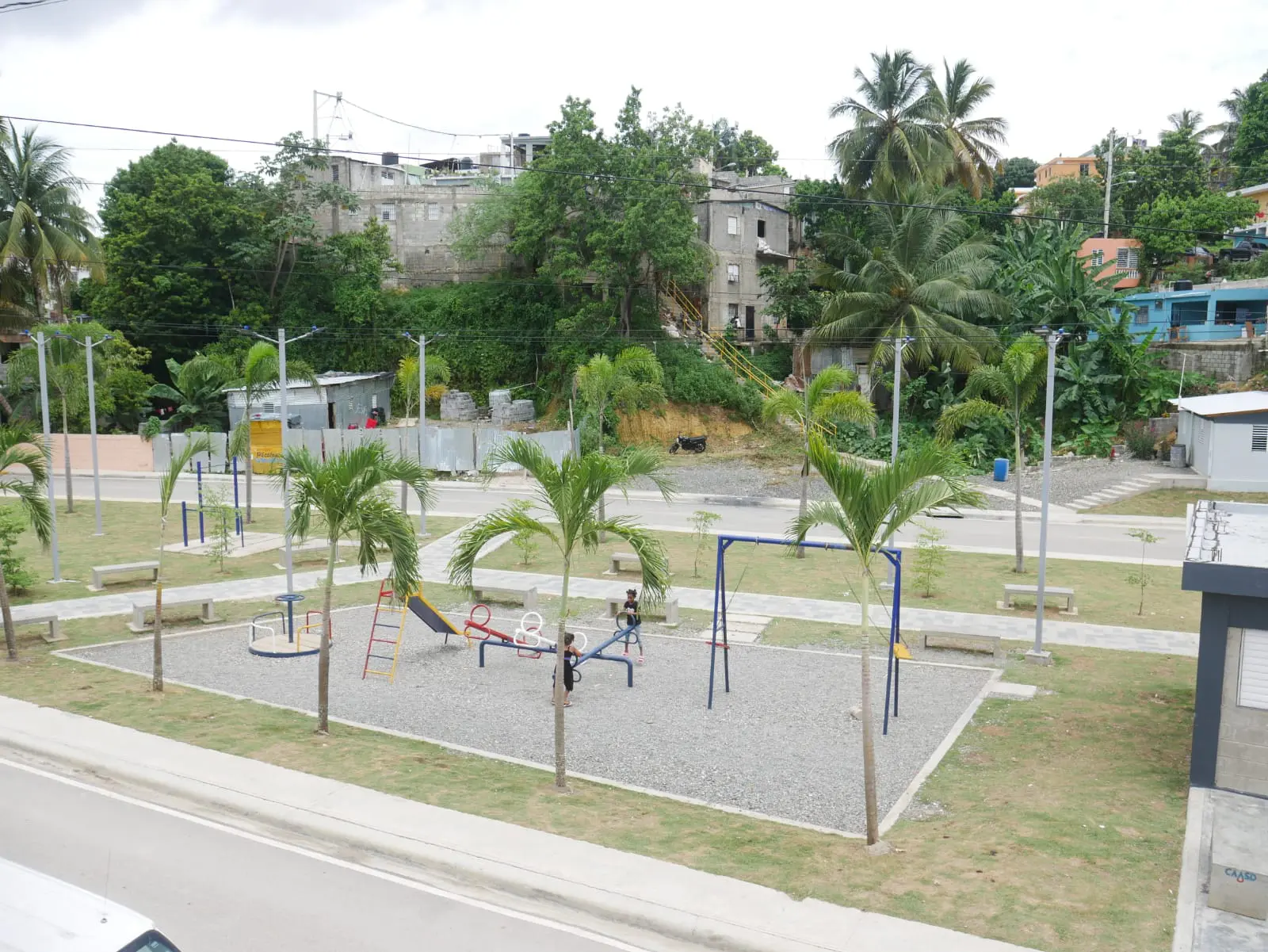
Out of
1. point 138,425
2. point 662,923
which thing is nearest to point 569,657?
point 662,923

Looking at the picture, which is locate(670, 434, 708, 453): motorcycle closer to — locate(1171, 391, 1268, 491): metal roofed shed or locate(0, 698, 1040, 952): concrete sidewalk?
locate(1171, 391, 1268, 491): metal roofed shed

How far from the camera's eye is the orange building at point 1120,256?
58469mm

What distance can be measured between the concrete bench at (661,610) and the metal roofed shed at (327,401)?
2640 centimetres

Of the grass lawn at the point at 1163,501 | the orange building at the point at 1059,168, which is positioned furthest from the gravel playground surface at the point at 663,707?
the orange building at the point at 1059,168

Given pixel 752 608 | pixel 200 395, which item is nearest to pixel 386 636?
pixel 752 608

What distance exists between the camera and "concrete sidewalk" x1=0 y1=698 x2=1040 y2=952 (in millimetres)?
8125

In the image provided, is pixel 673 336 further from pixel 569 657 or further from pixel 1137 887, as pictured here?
pixel 1137 887

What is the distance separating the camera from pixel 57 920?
18.2 feet

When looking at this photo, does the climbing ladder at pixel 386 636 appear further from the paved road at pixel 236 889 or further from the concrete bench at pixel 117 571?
the concrete bench at pixel 117 571

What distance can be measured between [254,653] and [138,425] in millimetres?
36407

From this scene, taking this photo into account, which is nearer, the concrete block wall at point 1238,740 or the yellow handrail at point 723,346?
the concrete block wall at point 1238,740

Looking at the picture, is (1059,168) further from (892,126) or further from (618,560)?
(618,560)

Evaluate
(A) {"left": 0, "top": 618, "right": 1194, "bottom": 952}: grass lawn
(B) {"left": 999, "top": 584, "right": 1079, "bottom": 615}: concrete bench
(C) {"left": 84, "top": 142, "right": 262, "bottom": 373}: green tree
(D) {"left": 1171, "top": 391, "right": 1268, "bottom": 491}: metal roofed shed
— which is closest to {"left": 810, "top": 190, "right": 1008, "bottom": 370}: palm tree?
(D) {"left": 1171, "top": 391, "right": 1268, "bottom": 491}: metal roofed shed

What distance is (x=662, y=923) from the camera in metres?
8.33
